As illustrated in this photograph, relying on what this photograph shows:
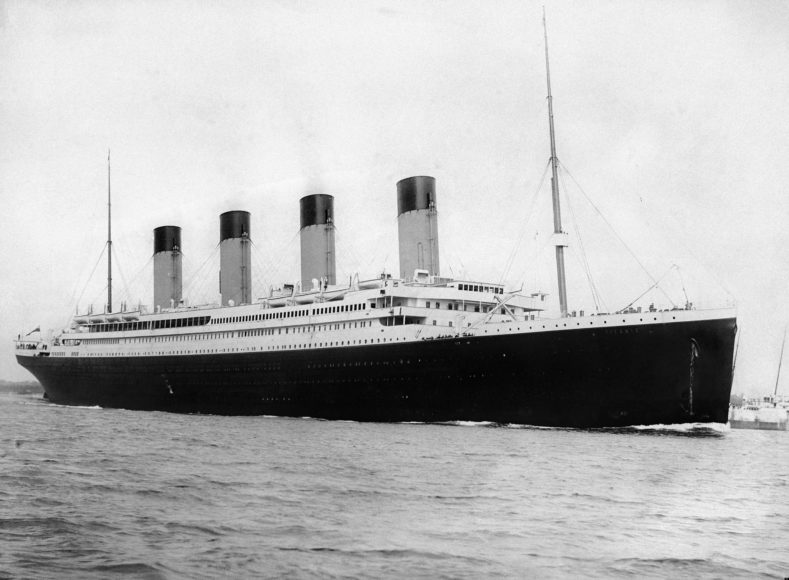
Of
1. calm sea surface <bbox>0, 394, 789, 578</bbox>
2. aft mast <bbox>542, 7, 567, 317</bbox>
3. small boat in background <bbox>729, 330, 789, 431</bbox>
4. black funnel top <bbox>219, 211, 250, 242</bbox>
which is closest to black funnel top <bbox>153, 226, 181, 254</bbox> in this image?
black funnel top <bbox>219, 211, 250, 242</bbox>

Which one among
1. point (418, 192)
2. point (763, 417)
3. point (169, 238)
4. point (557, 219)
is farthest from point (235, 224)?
point (763, 417)

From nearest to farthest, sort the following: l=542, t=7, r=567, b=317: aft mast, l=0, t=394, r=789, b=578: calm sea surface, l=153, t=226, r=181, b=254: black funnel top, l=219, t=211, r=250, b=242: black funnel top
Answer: l=0, t=394, r=789, b=578: calm sea surface
l=542, t=7, r=567, b=317: aft mast
l=219, t=211, r=250, b=242: black funnel top
l=153, t=226, r=181, b=254: black funnel top

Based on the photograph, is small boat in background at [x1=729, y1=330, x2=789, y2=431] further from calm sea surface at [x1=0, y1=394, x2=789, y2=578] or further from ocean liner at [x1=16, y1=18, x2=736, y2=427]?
calm sea surface at [x1=0, y1=394, x2=789, y2=578]

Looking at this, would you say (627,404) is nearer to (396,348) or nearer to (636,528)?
(396,348)

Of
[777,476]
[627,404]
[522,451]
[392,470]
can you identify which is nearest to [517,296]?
[627,404]

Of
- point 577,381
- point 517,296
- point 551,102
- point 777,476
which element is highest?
point 551,102
